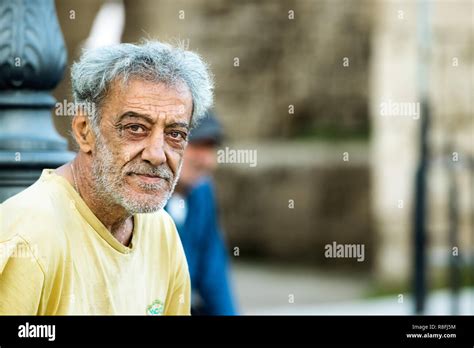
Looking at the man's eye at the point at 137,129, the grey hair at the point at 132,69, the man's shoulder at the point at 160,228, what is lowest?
the man's shoulder at the point at 160,228

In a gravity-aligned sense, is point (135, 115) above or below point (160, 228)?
above

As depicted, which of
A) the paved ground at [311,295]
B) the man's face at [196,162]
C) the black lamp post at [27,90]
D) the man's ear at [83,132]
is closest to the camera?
the man's ear at [83,132]

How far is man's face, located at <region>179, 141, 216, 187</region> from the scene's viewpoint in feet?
18.7

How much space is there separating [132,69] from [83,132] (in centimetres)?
22

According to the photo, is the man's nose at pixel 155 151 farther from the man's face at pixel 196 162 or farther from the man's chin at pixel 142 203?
the man's face at pixel 196 162

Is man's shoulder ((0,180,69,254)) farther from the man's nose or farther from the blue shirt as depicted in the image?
the blue shirt

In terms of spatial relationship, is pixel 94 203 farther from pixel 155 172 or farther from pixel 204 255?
pixel 204 255

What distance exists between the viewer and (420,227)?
29.5 ft

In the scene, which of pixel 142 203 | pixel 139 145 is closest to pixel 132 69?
pixel 139 145

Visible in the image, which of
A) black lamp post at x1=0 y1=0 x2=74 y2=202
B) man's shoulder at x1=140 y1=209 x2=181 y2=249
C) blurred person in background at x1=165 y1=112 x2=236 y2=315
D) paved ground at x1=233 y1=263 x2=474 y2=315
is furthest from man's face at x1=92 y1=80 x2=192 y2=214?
paved ground at x1=233 y1=263 x2=474 y2=315

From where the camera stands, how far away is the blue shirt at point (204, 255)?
17.9 feet

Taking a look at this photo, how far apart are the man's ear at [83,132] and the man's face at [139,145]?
4cm

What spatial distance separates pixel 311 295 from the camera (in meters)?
11.3

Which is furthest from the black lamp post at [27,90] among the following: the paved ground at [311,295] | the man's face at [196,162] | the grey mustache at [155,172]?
the paved ground at [311,295]
